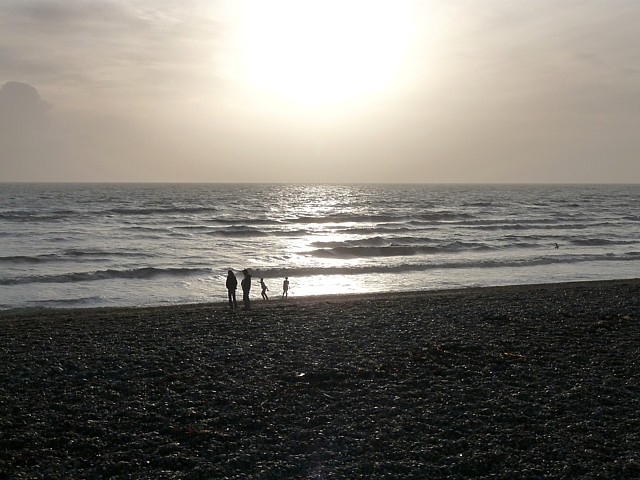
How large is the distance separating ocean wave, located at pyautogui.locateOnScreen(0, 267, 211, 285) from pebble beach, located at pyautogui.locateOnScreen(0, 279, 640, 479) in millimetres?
12831

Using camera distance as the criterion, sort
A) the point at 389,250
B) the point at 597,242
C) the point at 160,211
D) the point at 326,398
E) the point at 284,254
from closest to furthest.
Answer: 1. the point at 326,398
2. the point at 284,254
3. the point at 389,250
4. the point at 597,242
5. the point at 160,211

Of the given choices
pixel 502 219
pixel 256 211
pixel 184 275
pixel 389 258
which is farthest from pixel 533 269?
pixel 256 211

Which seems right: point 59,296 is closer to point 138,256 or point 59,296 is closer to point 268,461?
point 138,256

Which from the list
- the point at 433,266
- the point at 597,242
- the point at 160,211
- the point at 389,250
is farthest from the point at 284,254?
the point at 160,211

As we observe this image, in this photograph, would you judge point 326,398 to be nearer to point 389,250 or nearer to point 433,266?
point 433,266

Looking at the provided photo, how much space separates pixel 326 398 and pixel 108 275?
2285 centimetres

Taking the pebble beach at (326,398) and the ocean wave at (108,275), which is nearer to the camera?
the pebble beach at (326,398)

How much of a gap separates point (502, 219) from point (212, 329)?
59.0 m

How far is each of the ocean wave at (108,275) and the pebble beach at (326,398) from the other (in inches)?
505

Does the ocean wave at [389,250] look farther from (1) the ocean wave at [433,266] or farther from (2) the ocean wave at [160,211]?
(2) the ocean wave at [160,211]

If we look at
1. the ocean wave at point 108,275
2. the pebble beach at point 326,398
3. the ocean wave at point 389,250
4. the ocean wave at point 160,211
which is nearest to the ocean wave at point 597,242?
the ocean wave at point 389,250

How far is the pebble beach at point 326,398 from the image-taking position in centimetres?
854

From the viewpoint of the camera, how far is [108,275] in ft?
101

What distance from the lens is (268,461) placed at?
336 inches
